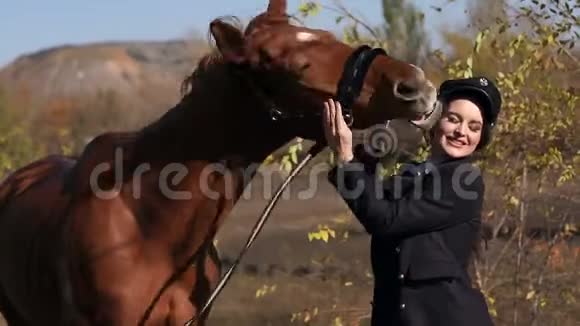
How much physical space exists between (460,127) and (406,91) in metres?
0.21

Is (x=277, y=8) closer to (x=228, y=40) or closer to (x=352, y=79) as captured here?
(x=228, y=40)

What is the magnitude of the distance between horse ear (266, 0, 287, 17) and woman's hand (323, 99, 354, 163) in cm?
40

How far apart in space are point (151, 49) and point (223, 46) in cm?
8987

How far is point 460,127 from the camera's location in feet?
11.6

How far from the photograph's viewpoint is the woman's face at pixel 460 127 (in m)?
3.52

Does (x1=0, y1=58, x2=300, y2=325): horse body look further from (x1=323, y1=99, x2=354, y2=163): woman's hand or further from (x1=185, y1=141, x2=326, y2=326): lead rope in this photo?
(x1=323, y1=99, x2=354, y2=163): woman's hand

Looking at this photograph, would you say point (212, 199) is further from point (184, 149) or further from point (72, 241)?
point (72, 241)

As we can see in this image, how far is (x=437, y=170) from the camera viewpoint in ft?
11.5

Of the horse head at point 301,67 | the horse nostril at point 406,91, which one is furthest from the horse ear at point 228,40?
the horse nostril at point 406,91

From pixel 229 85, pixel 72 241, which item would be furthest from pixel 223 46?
pixel 72 241

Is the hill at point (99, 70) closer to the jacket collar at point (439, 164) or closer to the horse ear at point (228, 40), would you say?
the horse ear at point (228, 40)

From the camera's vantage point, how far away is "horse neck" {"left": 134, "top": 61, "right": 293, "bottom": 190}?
12.7ft

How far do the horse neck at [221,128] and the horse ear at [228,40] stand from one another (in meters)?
0.09

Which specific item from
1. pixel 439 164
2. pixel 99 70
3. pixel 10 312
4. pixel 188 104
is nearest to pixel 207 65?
pixel 188 104
